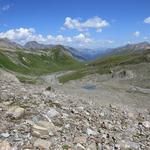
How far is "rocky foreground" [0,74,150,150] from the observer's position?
1681cm

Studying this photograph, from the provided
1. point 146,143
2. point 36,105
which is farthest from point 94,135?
point 36,105

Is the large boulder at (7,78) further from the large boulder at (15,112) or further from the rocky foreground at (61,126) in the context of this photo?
the large boulder at (15,112)

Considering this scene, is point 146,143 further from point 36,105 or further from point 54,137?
point 36,105

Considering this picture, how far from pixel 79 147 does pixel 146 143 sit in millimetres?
5171

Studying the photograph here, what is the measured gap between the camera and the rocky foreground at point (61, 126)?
55.2 ft

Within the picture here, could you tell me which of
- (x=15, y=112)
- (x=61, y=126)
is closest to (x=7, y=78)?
(x=15, y=112)

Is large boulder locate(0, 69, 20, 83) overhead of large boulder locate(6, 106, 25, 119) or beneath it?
beneath

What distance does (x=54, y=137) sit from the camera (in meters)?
17.5

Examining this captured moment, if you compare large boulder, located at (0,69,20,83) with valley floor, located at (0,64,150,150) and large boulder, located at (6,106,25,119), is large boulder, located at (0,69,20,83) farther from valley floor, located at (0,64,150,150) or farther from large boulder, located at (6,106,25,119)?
large boulder, located at (6,106,25,119)

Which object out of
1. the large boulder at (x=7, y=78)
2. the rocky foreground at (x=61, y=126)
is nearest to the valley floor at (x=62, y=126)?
the rocky foreground at (x=61, y=126)

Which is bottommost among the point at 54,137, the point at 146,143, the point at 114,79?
the point at 114,79

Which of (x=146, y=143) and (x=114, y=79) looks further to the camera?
(x=114, y=79)

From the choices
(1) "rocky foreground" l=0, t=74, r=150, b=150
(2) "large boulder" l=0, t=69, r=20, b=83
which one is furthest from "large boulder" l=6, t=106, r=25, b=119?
(2) "large boulder" l=0, t=69, r=20, b=83

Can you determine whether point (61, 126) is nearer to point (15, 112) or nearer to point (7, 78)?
point (15, 112)
